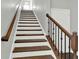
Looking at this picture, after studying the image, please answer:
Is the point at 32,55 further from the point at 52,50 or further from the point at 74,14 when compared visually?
the point at 74,14

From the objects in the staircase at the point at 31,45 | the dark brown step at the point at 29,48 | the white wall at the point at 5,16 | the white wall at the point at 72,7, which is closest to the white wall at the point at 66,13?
the white wall at the point at 72,7

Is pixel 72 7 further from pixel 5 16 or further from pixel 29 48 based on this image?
pixel 5 16

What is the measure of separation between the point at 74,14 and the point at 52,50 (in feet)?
8.96

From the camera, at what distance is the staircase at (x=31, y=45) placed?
4008mm

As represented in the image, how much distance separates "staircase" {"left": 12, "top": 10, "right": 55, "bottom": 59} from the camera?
13.1 feet

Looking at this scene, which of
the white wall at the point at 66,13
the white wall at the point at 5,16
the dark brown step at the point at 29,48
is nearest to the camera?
the white wall at the point at 5,16

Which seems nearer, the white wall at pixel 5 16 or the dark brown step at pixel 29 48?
the white wall at pixel 5 16

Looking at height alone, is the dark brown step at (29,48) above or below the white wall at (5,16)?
below

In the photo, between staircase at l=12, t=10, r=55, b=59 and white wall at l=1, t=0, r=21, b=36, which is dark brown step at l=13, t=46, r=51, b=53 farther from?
white wall at l=1, t=0, r=21, b=36

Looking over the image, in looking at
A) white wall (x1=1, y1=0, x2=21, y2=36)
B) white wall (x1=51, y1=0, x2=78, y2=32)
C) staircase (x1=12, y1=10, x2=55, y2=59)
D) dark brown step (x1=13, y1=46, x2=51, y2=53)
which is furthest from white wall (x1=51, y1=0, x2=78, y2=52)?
white wall (x1=1, y1=0, x2=21, y2=36)

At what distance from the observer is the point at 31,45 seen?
456cm

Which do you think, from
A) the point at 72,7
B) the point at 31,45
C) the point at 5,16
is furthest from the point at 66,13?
the point at 5,16

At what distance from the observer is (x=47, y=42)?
4820 mm

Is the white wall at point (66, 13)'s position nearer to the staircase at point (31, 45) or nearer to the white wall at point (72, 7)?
the white wall at point (72, 7)
